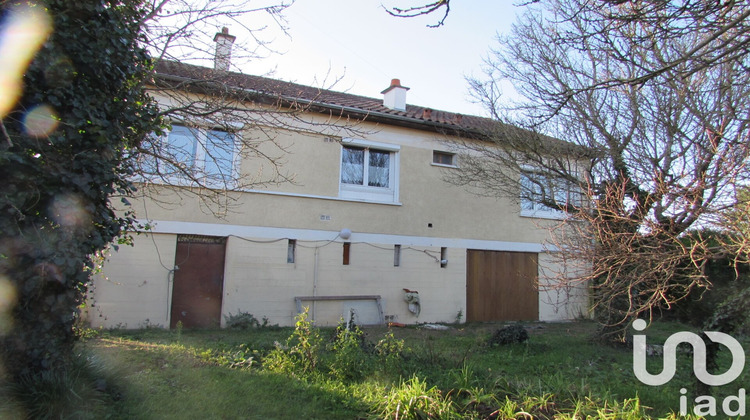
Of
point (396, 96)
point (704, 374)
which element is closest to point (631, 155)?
point (704, 374)

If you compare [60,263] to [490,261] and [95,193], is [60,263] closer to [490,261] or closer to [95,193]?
[95,193]

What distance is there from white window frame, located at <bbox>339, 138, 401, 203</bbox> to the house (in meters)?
0.03

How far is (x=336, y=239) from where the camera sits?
1169 centimetres

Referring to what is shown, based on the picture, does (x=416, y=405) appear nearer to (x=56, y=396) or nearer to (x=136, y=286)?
(x=56, y=396)

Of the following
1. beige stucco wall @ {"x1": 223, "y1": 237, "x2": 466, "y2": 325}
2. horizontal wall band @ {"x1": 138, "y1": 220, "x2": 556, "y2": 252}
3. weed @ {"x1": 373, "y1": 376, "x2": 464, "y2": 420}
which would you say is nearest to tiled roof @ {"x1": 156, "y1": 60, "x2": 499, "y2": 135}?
horizontal wall band @ {"x1": 138, "y1": 220, "x2": 556, "y2": 252}

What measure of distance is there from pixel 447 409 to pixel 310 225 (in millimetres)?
7790

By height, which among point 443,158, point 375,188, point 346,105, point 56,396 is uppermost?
point 346,105

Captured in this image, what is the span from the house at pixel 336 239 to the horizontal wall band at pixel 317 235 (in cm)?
3

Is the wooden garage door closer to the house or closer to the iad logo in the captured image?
the house

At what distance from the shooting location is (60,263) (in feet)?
12.4

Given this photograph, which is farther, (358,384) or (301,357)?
(301,357)

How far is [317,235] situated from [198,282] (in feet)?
9.52

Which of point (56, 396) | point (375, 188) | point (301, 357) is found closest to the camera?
point (56, 396)

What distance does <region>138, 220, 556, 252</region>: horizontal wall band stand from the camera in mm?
10172
